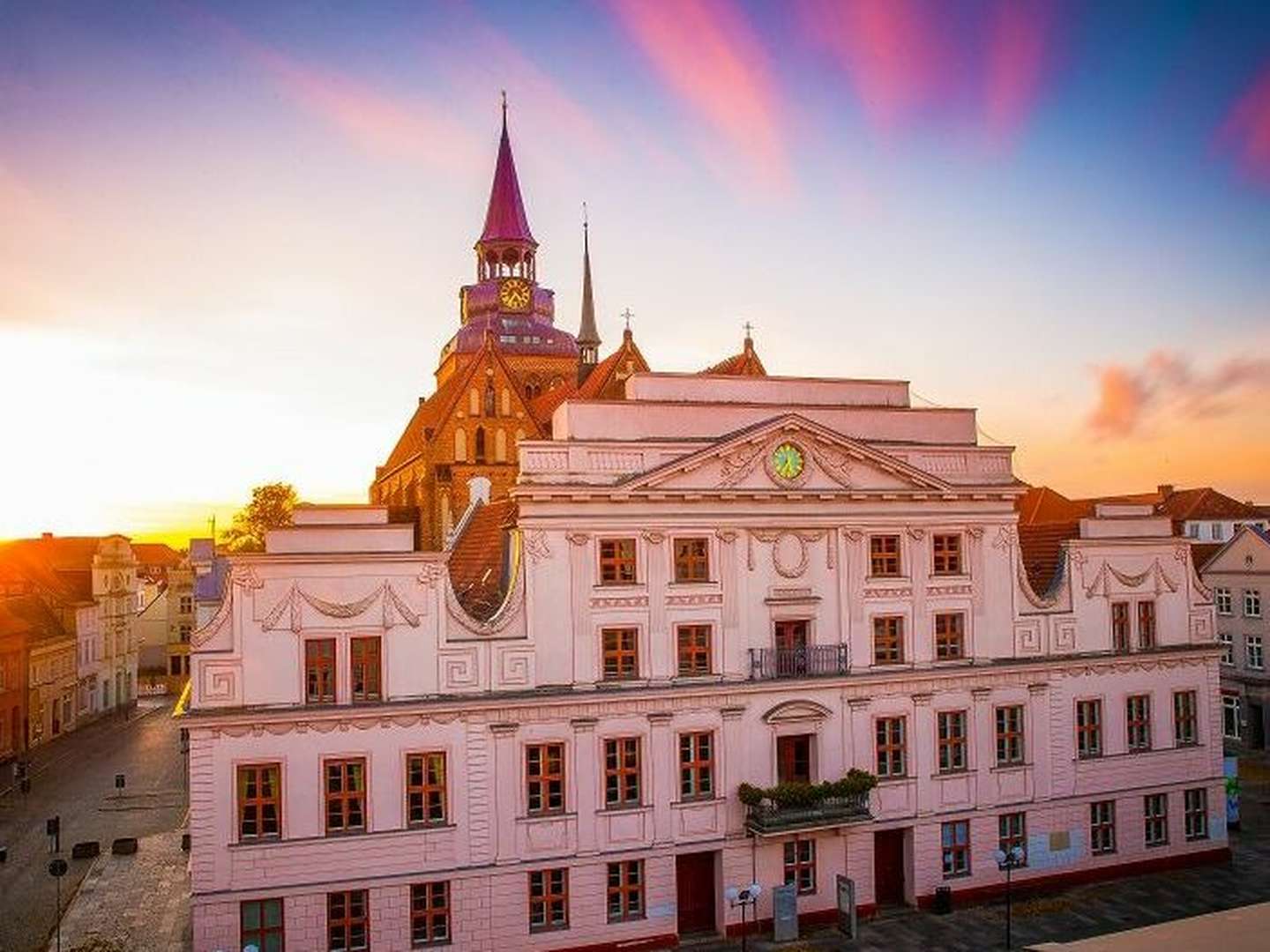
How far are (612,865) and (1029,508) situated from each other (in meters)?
46.2

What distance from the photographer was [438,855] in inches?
1049

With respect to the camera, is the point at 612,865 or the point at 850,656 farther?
the point at 850,656

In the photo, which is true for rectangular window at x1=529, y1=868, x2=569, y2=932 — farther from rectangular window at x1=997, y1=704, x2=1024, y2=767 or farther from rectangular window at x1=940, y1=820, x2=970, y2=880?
rectangular window at x1=997, y1=704, x2=1024, y2=767

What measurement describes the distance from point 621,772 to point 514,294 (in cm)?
5653

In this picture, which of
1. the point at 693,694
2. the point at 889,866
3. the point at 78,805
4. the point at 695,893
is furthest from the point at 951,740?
the point at 78,805

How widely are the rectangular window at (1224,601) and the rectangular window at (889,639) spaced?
33.6 meters

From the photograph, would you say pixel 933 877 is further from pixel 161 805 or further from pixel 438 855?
pixel 161 805

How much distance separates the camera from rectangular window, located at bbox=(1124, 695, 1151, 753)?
34500 mm

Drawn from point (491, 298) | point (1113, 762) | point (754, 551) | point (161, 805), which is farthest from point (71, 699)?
point (1113, 762)

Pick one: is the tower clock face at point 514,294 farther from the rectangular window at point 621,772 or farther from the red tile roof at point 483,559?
the rectangular window at point 621,772

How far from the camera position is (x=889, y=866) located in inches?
1256

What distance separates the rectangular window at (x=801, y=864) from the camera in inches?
1184

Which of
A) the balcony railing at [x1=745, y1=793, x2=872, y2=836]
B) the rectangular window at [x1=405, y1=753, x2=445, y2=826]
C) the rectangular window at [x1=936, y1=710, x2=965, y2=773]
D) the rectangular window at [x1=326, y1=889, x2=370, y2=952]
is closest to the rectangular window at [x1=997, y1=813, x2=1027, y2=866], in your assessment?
the rectangular window at [x1=936, y1=710, x2=965, y2=773]

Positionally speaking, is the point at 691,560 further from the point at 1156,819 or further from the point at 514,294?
the point at 514,294
